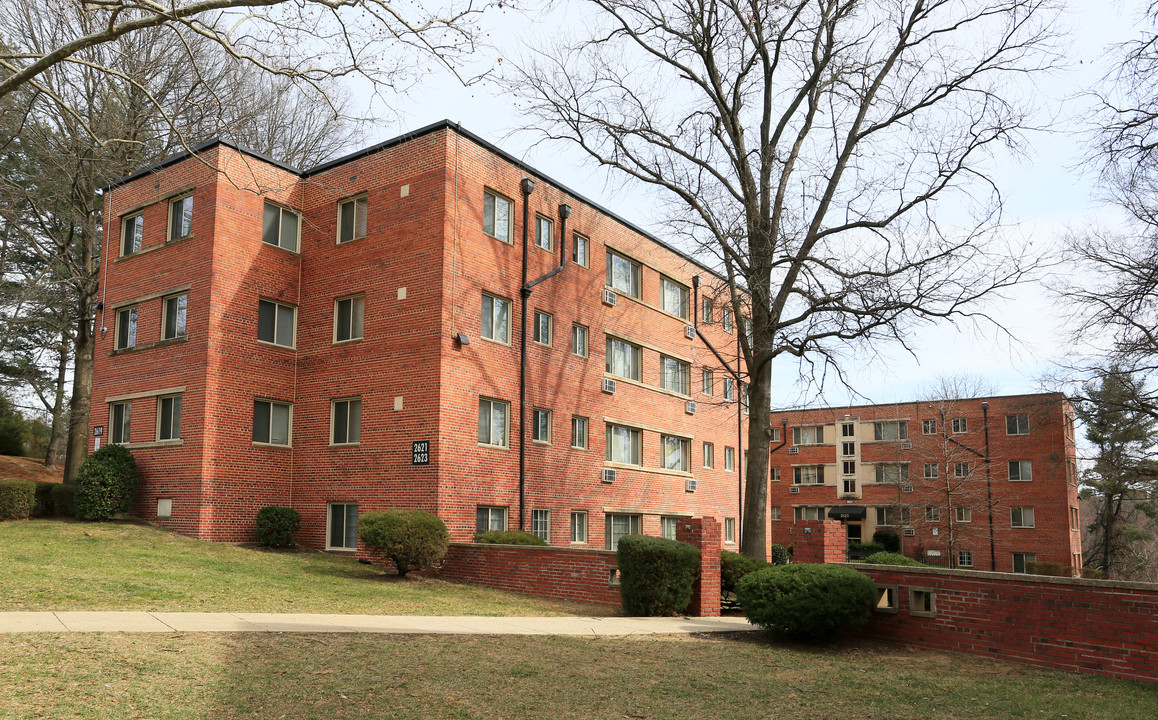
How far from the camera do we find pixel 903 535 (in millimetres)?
55969

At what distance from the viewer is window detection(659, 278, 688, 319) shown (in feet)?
107

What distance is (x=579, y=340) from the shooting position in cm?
2661

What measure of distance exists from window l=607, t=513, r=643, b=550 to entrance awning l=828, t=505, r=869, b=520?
33.8 metres

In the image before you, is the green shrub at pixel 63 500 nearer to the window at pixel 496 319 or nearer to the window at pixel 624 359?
the window at pixel 496 319

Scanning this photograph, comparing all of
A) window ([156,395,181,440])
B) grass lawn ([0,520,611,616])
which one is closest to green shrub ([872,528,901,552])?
grass lawn ([0,520,611,616])

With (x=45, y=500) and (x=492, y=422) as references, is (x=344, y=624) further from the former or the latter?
(x=45, y=500)

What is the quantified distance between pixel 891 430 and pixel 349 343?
154 ft

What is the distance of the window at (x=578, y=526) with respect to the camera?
25391 millimetres

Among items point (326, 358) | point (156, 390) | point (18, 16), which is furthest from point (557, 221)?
point (18, 16)

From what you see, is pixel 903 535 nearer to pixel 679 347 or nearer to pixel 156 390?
pixel 679 347

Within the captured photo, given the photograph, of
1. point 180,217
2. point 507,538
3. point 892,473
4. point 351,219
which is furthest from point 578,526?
point 892,473

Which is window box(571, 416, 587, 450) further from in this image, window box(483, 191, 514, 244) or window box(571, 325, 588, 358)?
window box(483, 191, 514, 244)

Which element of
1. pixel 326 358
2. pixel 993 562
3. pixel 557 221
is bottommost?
pixel 993 562

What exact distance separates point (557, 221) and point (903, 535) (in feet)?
134
